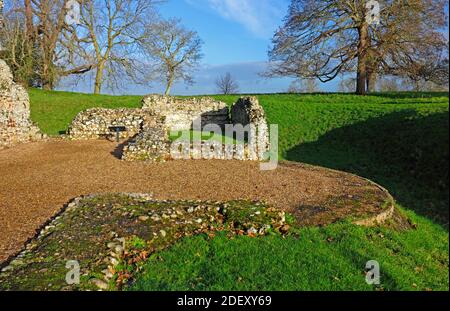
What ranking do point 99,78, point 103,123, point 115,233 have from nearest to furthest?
point 115,233, point 103,123, point 99,78

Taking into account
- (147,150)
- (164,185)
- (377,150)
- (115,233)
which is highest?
(147,150)

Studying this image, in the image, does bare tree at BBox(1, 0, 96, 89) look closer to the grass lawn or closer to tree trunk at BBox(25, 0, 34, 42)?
tree trunk at BBox(25, 0, 34, 42)

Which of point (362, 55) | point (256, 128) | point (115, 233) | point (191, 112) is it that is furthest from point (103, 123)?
point (362, 55)

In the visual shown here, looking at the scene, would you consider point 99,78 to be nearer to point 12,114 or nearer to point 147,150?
point 12,114

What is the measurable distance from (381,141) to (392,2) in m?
14.0

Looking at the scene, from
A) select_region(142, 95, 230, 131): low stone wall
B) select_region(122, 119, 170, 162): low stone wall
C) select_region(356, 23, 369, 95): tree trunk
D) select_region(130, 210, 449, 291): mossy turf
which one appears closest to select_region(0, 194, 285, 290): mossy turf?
select_region(130, 210, 449, 291): mossy turf

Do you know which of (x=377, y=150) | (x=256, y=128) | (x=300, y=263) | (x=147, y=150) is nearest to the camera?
(x=300, y=263)

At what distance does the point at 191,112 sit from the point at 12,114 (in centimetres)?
932

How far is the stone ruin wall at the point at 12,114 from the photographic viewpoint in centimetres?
1570

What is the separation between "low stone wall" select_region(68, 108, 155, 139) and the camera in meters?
17.8

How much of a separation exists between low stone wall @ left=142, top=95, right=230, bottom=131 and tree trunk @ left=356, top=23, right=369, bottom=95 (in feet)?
32.4

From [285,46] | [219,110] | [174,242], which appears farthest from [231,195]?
[285,46]

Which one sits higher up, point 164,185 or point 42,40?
point 42,40

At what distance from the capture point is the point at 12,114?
52.5 ft
